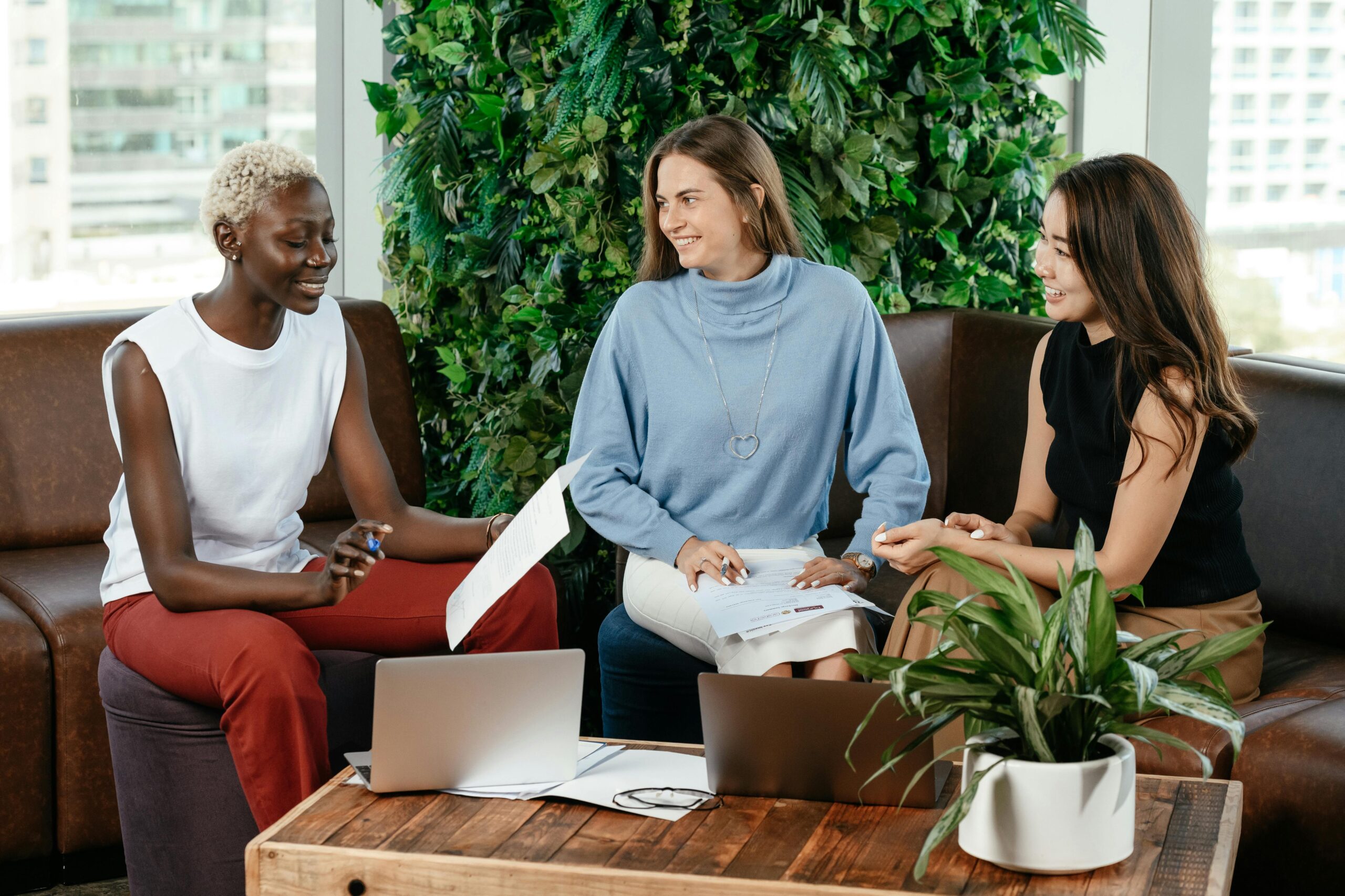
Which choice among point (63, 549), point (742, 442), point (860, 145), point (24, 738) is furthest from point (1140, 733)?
point (63, 549)

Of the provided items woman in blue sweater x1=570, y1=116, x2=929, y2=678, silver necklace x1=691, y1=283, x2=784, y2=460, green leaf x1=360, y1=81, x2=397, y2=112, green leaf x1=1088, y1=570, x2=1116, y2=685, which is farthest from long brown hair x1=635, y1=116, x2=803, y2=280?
green leaf x1=1088, y1=570, x2=1116, y2=685

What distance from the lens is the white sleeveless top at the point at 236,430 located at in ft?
7.05

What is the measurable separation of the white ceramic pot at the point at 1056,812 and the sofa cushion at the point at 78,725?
1.65 meters

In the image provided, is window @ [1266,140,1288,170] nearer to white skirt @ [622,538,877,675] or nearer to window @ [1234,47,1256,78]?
window @ [1234,47,1256,78]

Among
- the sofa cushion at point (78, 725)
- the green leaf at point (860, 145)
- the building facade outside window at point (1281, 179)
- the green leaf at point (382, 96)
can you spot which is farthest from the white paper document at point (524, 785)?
the building facade outside window at point (1281, 179)

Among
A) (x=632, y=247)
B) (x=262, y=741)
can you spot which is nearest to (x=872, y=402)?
(x=632, y=247)

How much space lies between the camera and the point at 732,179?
2.44 metres

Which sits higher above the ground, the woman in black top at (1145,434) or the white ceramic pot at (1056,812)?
the woman in black top at (1145,434)

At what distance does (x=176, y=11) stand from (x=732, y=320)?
6.79 feet

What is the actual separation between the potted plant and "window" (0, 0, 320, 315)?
288 centimetres

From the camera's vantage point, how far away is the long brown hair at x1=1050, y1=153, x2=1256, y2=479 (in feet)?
6.88

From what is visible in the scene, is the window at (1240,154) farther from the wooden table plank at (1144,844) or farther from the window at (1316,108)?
the wooden table plank at (1144,844)

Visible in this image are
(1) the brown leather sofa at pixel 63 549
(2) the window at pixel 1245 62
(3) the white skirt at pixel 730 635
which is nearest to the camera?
(3) the white skirt at pixel 730 635

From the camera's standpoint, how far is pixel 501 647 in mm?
2260
